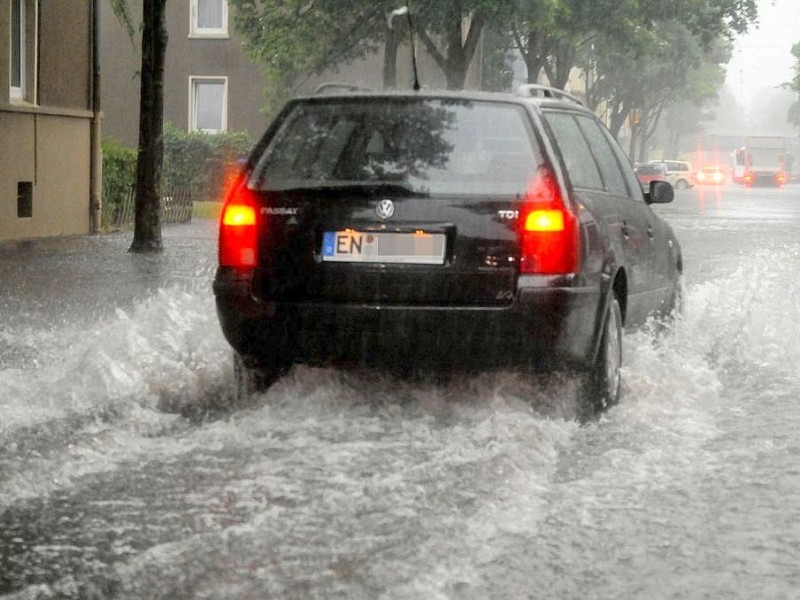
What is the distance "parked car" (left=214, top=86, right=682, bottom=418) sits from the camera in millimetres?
7516

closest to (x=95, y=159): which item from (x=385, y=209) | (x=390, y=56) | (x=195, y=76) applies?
(x=390, y=56)

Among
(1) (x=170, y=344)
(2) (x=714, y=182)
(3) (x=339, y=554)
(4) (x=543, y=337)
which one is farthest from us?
(2) (x=714, y=182)

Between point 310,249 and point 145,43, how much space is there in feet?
42.2

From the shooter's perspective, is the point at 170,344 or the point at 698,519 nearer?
the point at 698,519

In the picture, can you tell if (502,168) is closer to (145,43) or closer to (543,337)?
(543,337)

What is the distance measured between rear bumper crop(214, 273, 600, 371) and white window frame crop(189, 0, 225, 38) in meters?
42.2

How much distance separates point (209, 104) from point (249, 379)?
42359 millimetres

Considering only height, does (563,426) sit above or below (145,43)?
below

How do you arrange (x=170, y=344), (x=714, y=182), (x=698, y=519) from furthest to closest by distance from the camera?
(x=714, y=182) < (x=170, y=344) < (x=698, y=519)

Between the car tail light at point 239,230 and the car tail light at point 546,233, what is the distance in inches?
48.3

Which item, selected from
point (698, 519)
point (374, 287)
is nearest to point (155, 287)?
point (374, 287)

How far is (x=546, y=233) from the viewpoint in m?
7.55

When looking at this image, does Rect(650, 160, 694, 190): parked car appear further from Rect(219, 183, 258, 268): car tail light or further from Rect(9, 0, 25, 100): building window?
Rect(219, 183, 258, 268): car tail light

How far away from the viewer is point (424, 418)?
25.3ft
